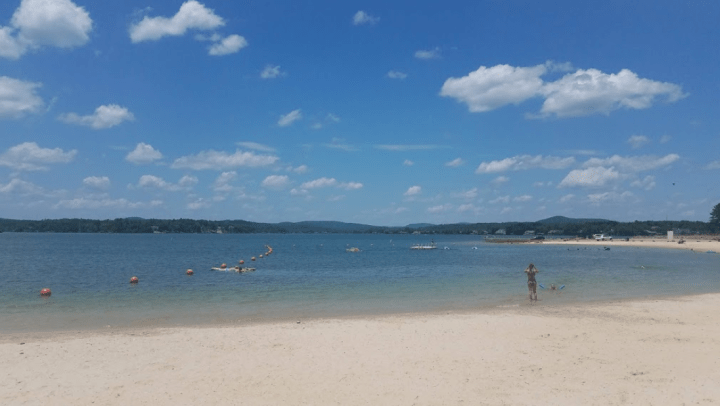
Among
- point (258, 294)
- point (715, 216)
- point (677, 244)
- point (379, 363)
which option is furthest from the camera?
point (715, 216)

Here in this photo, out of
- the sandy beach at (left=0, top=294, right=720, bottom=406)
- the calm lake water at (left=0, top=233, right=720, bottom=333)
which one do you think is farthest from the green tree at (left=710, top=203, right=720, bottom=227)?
the sandy beach at (left=0, top=294, right=720, bottom=406)

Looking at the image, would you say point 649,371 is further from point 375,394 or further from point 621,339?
point 375,394

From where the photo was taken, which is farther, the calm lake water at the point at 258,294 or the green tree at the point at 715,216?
the green tree at the point at 715,216

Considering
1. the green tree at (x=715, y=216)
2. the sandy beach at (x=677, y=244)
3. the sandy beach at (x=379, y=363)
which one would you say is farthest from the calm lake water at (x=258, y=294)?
the green tree at (x=715, y=216)

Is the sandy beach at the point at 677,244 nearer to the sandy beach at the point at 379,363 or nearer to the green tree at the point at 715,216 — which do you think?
the green tree at the point at 715,216

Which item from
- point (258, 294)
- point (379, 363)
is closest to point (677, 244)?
point (258, 294)

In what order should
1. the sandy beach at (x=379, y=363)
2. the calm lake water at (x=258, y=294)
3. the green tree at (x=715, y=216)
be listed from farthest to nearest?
the green tree at (x=715, y=216) → the calm lake water at (x=258, y=294) → the sandy beach at (x=379, y=363)

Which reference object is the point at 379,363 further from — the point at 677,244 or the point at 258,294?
the point at 677,244

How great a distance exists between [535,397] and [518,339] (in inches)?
191

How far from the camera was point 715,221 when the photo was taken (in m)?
137

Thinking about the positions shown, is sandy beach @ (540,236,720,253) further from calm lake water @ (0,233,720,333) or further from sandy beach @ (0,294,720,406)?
sandy beach @ (0,294,720,406)

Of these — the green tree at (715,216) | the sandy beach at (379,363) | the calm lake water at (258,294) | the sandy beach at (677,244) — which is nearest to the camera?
Result: the sandy beach at (379,363)

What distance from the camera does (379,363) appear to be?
11.2 m

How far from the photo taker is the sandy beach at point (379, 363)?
29.5ft
